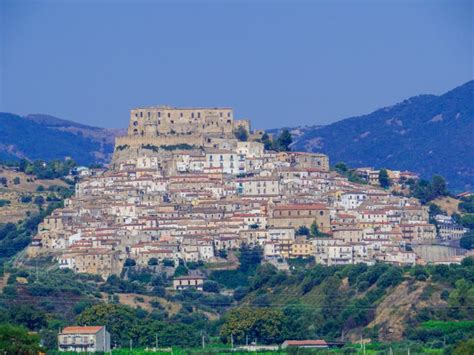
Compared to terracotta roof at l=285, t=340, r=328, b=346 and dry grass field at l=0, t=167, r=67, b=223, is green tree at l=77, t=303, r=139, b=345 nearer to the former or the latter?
terracotta roof at l=285, t=340, r=328, b=346

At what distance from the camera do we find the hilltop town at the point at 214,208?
260 ft

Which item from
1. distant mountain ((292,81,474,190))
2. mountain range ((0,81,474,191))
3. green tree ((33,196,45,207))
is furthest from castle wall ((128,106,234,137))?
distant mountain ((292,81,474,190))

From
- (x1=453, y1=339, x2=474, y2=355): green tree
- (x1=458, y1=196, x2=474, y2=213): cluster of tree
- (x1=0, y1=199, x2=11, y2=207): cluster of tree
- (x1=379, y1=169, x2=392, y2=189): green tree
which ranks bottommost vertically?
(x1=453, y1=339, x2=474, y2=355): green tree

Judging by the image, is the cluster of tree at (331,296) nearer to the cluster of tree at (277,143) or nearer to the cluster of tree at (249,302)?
the cluster of tree at (249,302)

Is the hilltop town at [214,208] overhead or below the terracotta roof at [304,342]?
A: overhead

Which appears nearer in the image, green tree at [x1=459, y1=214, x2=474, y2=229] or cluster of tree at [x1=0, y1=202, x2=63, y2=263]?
cluster of tree at [x1=0, y1=202, x2=63, y2=263]

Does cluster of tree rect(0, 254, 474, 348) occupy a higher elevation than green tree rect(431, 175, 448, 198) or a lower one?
lower

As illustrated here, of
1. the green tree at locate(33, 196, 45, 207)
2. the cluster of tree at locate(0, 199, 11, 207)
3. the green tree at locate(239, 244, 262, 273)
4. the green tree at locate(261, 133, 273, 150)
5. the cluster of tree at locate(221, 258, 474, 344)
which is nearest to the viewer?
the cluster of tree at locate(221, 258, 474, 344)

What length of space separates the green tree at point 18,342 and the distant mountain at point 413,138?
93.0m

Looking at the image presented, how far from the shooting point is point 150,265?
77625 mm

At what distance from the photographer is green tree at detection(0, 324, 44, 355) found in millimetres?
52812

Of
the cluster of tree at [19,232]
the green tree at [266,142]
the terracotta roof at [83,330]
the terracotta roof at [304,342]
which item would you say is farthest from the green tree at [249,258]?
the terracotta roof at [83,330]

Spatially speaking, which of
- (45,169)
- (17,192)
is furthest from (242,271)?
(45,169)

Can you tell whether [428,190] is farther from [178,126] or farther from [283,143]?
[178,126]
